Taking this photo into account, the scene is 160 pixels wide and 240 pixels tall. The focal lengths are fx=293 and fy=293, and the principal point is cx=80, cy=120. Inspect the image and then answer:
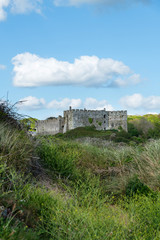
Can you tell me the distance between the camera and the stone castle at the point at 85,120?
4444 cm

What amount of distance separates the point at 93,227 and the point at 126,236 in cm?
49

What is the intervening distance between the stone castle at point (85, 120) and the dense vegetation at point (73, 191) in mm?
33490

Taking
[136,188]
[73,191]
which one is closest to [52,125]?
[136,188]

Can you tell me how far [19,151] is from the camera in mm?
6688

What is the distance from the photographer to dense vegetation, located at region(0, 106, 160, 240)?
13.9 feet

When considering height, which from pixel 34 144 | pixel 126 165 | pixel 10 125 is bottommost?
pixel 126 165

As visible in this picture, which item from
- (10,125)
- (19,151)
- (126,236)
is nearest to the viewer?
(126,236)

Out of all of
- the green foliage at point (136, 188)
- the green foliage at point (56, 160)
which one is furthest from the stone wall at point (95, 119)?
the green foliage at point (136, 188)

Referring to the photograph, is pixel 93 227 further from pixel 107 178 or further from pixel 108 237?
pixel 107 178

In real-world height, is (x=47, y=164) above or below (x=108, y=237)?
above

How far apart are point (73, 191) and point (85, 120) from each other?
129 ft

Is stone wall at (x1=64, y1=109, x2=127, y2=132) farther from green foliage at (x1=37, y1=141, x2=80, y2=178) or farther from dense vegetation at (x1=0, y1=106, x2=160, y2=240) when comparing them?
green foliage at (x1=37, y1=141, x2=80, y2=178)

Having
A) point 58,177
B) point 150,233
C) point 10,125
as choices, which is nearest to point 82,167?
point 58,177

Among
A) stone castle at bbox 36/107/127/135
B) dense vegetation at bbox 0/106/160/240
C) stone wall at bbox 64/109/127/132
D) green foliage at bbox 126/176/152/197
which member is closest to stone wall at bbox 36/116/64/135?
stone castle at bbox 36/107/127/135
